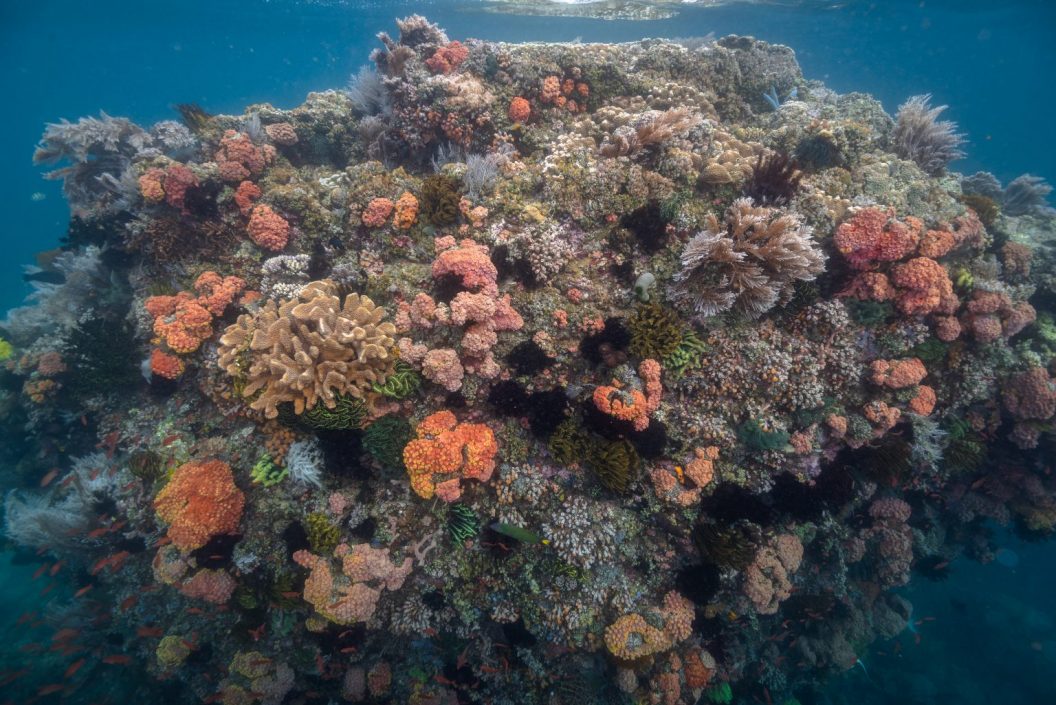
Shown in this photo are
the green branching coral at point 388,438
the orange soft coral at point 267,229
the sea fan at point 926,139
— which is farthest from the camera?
the sea fan at point 926,139

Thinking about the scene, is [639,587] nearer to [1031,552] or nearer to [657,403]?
[657,403]

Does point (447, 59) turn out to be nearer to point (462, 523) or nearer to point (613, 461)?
point (613, 461)

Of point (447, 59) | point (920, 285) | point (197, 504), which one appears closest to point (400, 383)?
point (197, 504)

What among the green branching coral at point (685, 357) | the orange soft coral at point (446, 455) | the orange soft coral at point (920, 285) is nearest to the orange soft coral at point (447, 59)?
the green branching coral at point (685, 357)

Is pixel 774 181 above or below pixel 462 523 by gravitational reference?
above

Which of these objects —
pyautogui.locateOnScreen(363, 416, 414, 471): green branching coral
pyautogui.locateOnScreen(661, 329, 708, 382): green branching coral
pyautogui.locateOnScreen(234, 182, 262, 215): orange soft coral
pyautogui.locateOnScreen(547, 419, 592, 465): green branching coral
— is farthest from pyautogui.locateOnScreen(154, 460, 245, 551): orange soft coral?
pyautogui.locateOnScreen(661, 329, 708, 382): green branching coral

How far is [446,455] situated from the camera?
6.62m

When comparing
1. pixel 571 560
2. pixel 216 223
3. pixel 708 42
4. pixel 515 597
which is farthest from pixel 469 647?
pixel 708 42

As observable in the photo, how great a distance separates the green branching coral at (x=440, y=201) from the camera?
316 inches

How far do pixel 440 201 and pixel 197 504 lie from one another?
7040 mm

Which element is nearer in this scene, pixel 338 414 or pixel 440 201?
pixel 338 414

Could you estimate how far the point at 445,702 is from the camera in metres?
8.38

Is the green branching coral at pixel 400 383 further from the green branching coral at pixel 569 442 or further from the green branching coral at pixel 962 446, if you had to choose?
the green branching coral at pixel 962 446

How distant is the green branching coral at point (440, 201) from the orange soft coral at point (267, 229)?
3.11m
